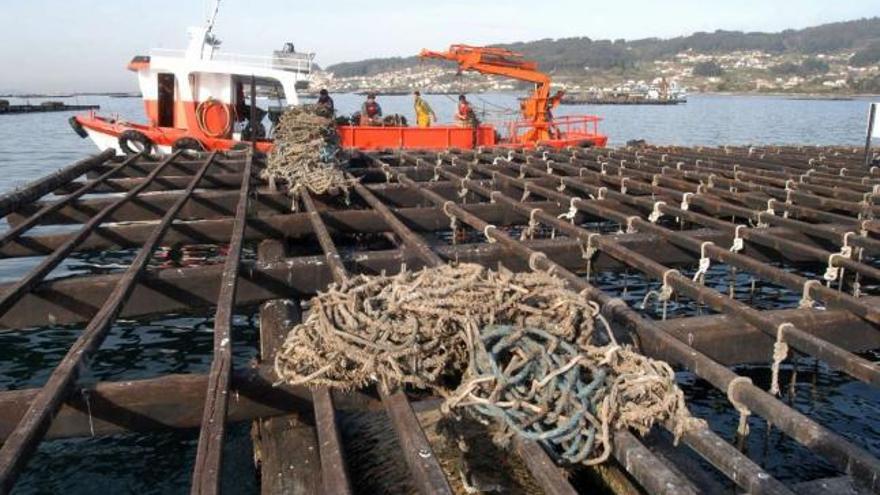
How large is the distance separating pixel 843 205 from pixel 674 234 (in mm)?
3616

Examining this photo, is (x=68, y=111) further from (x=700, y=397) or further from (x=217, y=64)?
(x=700, y=397)

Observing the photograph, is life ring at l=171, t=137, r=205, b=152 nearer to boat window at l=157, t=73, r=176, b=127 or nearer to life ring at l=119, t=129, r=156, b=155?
life ring at l=119, t=129, r=156, b=155

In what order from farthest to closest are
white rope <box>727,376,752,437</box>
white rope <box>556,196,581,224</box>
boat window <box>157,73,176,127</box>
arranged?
boat window <box>157,73,176,127</box> → white rope <box>556,196,581,224</box> → white rope <box>727,376,752,437</box>

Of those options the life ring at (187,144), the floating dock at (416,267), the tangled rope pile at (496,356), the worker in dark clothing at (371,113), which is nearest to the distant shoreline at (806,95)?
the worker in dark clothing at (371,113)

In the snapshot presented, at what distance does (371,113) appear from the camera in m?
20.8

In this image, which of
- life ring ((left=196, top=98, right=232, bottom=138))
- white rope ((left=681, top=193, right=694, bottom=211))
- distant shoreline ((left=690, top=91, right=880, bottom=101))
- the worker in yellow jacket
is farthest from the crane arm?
distant shoreline ((left=690, top=91, right=880, bottom=101))

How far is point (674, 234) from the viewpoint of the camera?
6.65 metres

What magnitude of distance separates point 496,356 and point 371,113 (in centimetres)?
1849

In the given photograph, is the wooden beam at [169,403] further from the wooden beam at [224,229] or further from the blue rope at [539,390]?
the wooden beam at [224,229]

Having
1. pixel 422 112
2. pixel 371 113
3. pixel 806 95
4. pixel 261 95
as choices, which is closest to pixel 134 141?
pixel 261 95

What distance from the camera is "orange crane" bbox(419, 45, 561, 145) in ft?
72.7

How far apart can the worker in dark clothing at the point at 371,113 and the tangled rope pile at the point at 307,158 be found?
30.7 ft

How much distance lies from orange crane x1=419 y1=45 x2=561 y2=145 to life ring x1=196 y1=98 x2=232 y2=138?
7.94m

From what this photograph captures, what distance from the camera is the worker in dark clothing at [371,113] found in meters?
20.2
